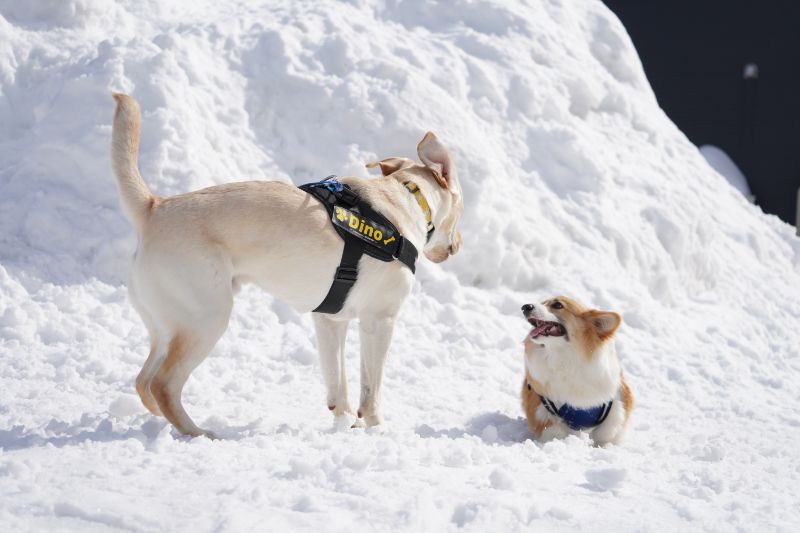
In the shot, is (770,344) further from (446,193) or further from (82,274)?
(82,274)

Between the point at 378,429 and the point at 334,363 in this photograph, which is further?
the point at 334,363

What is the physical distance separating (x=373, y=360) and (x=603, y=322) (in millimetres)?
1355

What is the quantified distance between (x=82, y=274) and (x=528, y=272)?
370cm

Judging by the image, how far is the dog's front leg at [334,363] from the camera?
4.30m

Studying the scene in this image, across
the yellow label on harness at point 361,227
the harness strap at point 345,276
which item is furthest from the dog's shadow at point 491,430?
the yellow label on harness at point 361,227

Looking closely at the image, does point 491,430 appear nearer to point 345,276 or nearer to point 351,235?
point 345,276

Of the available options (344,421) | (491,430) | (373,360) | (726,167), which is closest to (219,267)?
(373,360)

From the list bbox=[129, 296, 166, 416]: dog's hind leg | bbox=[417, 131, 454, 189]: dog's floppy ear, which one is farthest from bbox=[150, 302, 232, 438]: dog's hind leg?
bbox=[417, 131, 454, 189]: dog's floppy ear

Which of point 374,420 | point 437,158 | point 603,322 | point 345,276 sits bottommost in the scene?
point 374,420

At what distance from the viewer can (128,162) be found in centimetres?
367

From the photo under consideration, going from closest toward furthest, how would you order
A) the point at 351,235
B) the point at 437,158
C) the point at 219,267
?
the point at 219,267
the point at 351,235
the point at 437,158

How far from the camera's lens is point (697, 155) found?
991 cm

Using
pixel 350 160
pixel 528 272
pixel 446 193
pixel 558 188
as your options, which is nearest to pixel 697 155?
pixel 558 188

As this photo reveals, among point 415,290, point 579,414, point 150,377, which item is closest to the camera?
point 150,377
